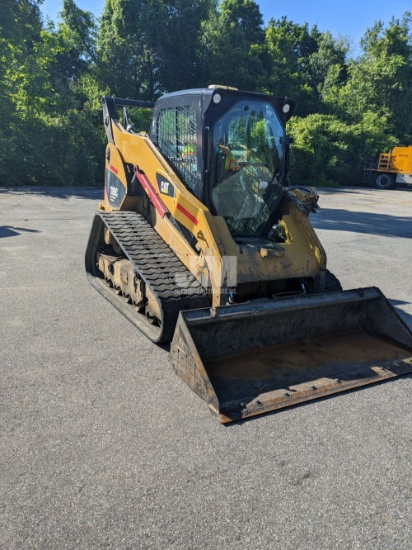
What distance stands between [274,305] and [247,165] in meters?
1.79

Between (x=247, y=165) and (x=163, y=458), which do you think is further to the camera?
(x=247, y=165)

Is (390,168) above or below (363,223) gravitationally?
above

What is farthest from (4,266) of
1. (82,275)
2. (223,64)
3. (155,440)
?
(223,64)

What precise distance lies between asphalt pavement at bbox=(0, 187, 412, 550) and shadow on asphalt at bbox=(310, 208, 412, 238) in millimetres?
8812

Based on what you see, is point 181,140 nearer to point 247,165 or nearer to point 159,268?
point 247,165

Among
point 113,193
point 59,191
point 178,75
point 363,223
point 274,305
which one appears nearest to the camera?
point 274,305

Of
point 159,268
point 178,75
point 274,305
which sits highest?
point 178,75

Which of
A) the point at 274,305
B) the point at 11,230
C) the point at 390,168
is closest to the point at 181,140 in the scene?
the point at 274,305

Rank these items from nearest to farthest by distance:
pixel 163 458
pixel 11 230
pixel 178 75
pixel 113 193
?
1. pixel 163 458
2. pixel 113 193
3. pixel 11 230
4. pixel 178 75

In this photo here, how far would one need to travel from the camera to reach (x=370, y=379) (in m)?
4.03

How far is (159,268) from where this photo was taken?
4.83 meters

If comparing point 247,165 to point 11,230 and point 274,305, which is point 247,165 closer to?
point 274,305

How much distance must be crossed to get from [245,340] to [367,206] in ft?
51.0

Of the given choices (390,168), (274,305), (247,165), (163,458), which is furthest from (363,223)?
(390,168)
